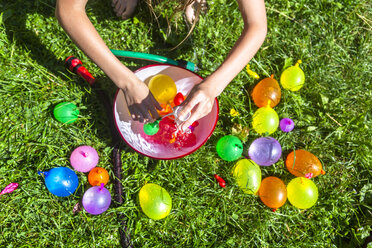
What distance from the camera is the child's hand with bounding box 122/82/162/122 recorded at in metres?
1.52

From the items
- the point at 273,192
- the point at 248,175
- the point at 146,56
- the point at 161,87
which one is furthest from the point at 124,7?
the point at 273,192

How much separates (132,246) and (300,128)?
142cm

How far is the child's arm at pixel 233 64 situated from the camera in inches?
56.1

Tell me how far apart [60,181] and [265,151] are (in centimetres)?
124

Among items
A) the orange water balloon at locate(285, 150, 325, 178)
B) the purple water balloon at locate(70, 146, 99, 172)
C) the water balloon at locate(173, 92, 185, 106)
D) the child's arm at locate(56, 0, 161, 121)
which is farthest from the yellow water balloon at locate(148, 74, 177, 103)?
the orange water balloon at locate(285, 150, 325, 178)

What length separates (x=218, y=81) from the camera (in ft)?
5.03

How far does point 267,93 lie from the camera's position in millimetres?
2113

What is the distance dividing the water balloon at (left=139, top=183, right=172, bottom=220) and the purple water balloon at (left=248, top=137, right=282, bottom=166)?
61cm

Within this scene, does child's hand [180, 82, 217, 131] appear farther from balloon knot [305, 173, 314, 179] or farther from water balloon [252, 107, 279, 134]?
balloon knot [305, 173, 314, 179]

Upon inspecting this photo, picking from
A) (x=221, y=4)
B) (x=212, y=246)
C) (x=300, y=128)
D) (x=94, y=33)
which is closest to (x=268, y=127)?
(x=300, y=128)

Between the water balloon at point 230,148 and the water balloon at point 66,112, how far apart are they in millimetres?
949

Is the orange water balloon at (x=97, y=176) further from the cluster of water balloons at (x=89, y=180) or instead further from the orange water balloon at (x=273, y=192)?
the orange water balloon at (x=273, y=192)

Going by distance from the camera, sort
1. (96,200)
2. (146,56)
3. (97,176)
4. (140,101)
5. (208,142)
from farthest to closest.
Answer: (208,142)
(146,56)
(97,176)
(96,200)
(140,101)

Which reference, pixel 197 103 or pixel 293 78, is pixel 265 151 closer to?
pixel 293 78
